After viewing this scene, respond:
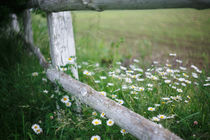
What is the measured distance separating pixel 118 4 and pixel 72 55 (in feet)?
2.98

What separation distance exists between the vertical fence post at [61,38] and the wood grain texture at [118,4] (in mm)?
118

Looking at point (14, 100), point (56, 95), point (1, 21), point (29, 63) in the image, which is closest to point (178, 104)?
point (56, 95)

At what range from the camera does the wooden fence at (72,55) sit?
0.88m

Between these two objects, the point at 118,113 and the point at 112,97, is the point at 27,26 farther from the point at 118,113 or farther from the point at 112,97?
the point at 118,113

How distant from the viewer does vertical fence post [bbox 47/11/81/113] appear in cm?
167

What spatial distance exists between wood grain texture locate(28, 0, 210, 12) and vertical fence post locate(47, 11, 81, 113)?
0.39ft

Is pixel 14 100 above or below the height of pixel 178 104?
below

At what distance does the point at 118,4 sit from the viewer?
1.04 m

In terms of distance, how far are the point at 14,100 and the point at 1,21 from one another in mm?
1226

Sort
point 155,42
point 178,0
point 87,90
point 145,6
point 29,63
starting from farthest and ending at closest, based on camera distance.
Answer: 1. point 155,42
2. point 29,63
3. point 87,90
4. point 145,6
5. point 178,0

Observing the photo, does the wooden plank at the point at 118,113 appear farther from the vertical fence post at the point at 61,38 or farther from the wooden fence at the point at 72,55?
the vertical fence post at the point at 61,38

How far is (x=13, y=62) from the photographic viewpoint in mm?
2496

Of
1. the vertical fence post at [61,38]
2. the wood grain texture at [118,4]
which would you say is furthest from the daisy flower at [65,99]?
the wood grain texture at [118,4]

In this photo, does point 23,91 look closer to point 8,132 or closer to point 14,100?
point 14,100
